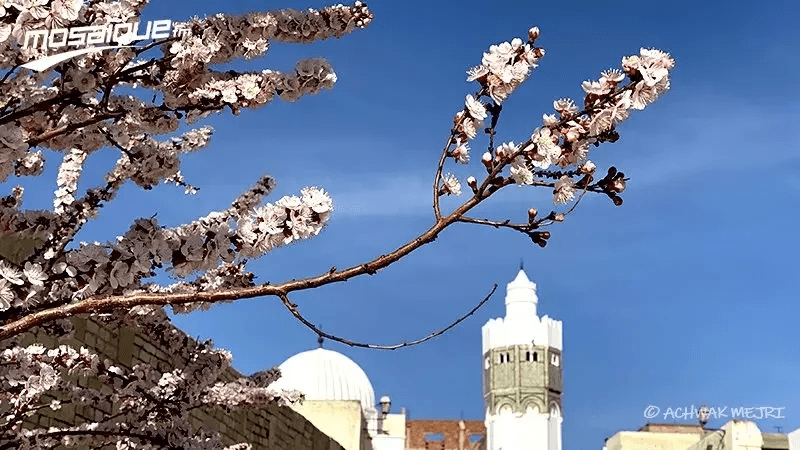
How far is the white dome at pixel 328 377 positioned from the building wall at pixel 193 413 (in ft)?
84.6

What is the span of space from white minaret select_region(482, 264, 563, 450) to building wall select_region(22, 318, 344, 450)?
2260 inches

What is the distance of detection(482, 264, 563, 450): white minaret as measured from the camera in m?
73.8

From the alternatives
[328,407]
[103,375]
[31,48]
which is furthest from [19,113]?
[328,407]

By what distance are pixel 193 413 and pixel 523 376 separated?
64041 millimetres

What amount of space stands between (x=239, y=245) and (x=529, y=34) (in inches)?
54.0

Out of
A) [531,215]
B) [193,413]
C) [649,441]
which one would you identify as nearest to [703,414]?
[649,441]

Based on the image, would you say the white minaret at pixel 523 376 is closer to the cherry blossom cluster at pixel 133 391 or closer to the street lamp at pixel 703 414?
the street lamp at pixel 703 414

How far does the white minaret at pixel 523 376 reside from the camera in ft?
242

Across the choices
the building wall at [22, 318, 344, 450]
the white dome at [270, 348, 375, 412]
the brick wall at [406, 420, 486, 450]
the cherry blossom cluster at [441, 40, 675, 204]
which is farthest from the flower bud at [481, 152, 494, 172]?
the brick wall at [406, 420, 486, 450]

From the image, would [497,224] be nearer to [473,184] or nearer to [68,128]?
[473,184]

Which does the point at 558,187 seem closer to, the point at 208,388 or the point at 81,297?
the point at 81,297

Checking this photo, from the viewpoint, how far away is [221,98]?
15.1 ft

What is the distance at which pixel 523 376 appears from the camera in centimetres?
7438

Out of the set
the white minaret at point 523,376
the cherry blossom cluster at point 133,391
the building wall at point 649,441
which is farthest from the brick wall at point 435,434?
the cherry blossom cluster at point 133,391
